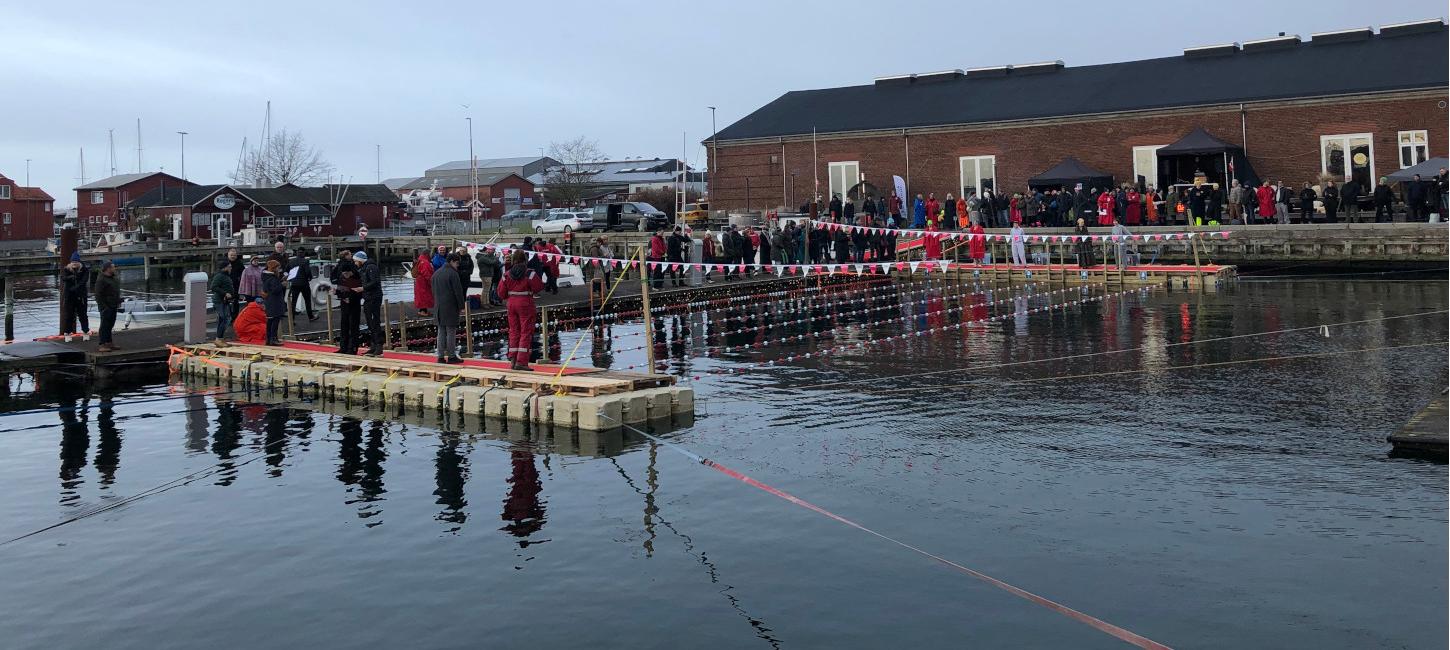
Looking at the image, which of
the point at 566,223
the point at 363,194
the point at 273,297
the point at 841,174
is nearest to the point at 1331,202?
the point at 841,174

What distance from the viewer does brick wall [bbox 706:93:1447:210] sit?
45.9 meters

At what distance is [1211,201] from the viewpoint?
43.2 meters

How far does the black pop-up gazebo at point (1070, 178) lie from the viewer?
4947cm

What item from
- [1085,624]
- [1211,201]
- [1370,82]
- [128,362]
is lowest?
[1085,624]

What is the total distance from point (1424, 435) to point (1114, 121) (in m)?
→ 39.3

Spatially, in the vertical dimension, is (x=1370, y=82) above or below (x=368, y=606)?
above

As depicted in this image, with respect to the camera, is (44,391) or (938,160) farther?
(938,160)

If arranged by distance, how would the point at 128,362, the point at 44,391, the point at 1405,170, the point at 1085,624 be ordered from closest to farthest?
the point at 1085,624 → the point at 44,391 → the point at 128,362 → the point at 1405,170

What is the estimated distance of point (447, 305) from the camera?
19.0 metres

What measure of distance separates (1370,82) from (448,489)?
42.3 meters

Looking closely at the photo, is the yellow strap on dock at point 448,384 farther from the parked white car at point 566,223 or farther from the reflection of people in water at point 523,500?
the parked white car at point 566,223

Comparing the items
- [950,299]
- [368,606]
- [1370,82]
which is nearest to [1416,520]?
[368,606]

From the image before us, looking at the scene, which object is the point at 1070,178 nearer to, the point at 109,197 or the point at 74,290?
the point at 74,290

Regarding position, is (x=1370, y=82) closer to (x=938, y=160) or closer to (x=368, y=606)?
(x=938, y=160)
